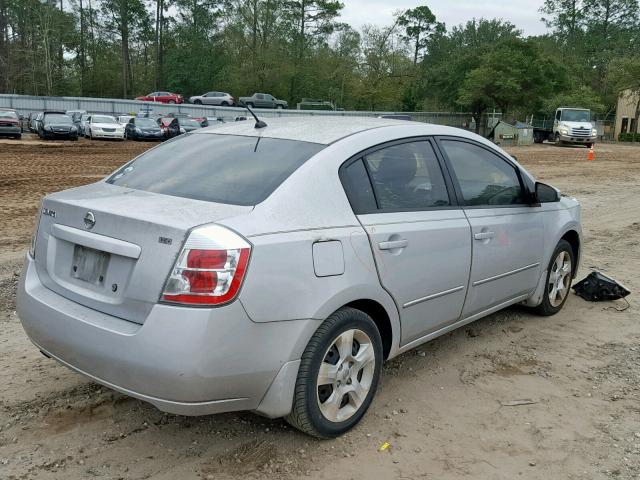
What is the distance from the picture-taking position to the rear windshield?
10.6 feet

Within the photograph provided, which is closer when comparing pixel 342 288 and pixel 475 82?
pixel 342 288

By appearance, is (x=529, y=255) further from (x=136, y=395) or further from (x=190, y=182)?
(x=136, y=395)

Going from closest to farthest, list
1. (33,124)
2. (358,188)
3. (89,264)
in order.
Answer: (89,264) < (358,188) < (33,124)

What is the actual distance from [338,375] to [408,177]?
1.31 meters

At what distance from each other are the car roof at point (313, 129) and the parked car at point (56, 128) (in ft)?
87.3

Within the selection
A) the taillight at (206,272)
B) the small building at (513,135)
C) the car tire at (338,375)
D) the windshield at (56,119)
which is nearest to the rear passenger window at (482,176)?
the car tire at (338,375)

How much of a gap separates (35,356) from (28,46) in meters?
70.5

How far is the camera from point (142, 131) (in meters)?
30.4

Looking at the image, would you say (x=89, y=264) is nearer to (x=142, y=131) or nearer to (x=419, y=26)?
(x=142, y=131)

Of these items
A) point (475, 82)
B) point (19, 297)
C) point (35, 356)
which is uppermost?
point (475, 82)

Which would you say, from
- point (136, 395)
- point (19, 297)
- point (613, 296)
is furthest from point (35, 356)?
point (613, 296)

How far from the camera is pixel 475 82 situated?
50.3 metres

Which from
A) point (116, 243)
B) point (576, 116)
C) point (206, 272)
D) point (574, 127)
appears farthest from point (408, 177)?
point (576, 116)

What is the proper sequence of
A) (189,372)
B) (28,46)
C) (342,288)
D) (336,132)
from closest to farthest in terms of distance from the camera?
(189,372), (342,288), (336,132), (28,46)
